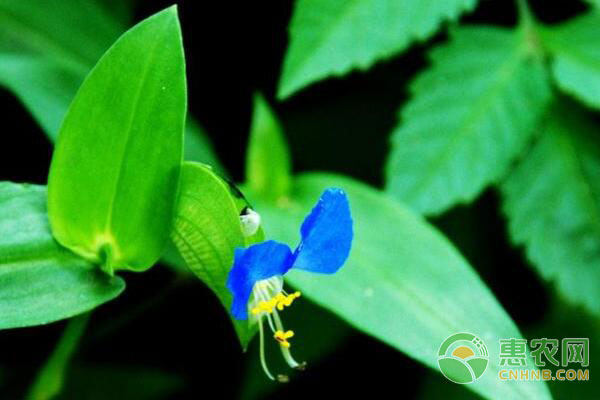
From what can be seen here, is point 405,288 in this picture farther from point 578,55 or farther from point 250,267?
point 578,55

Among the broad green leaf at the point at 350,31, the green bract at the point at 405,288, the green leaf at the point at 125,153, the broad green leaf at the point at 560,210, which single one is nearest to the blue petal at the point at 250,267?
the green leaf at the point at 125,153

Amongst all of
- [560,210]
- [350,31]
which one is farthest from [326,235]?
[560,210]

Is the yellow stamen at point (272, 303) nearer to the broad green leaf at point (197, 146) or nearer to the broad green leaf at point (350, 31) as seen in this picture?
the broad green leaf at point (350, 31)

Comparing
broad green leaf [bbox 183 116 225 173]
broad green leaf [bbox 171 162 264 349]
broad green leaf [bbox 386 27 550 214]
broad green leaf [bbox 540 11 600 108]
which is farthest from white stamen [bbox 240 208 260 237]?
broad green leaf [bbox 540 11 600 108]

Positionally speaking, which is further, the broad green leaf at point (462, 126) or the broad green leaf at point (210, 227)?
the broad green leaf at point (462, 126)

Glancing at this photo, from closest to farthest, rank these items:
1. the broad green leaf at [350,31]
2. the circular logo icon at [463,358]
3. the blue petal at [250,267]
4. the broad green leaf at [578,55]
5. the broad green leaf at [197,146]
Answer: the blue petal at [250,267] < the circular logo icon at [463,358] < the broad green leaf at [350,31] < the broad green leaf at [578,55] < the broad green leaf at [197,146]

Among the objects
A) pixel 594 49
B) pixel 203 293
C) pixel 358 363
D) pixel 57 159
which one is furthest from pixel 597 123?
pixel 57 159
